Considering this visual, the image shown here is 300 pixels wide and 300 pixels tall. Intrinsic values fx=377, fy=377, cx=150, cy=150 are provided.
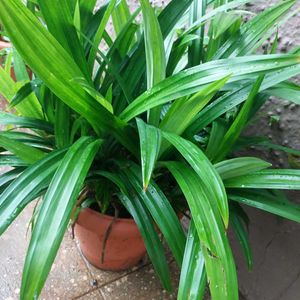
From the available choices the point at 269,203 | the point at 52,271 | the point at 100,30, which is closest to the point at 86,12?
the point at 100,30

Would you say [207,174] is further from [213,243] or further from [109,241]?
[109,241]

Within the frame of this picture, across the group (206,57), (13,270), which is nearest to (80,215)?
(13,270)

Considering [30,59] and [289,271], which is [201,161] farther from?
[289,271]

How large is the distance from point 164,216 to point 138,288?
0.52 m

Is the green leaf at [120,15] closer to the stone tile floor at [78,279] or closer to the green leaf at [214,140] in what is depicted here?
the green leaf at [214,140]

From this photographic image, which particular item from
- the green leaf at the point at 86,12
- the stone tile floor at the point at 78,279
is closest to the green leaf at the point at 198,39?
the green leaf at the point at 86,12

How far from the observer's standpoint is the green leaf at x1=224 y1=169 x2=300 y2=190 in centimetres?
72

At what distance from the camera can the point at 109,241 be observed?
1.03 m

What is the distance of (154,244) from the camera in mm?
787

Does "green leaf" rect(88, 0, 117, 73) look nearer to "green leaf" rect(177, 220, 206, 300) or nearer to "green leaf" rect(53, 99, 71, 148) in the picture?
"green leaf" rect(53, 99, 71, 148)

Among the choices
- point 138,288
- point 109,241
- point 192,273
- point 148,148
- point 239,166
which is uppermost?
point 148,148

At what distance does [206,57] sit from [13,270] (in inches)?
34.4

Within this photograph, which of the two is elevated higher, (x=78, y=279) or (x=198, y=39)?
(x=198, y=39)

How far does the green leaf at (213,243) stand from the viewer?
24.6 inches
